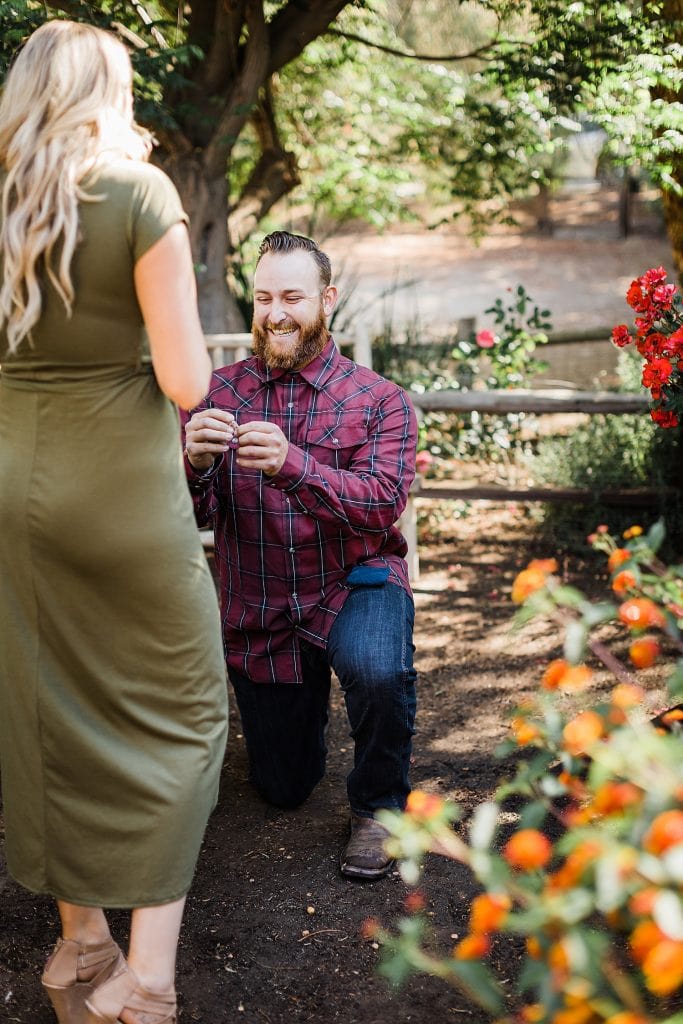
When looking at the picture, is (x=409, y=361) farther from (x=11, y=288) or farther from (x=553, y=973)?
(x=553, y=973)

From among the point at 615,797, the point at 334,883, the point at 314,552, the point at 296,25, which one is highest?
the point at 296,25

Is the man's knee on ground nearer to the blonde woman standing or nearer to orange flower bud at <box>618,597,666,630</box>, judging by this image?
the blonde woman standing

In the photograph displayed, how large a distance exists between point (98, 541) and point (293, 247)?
1287 mm

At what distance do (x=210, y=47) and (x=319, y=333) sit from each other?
2.52m

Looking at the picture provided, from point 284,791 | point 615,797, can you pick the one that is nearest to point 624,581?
point 615,797

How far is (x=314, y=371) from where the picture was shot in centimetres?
296

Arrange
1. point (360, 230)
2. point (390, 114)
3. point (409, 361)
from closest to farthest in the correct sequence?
point (409, 361) < point (390, 114) < point (360, 230)

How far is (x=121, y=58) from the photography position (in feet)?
5.81

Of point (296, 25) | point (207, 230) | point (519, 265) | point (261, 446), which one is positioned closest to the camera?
point (261, 446)

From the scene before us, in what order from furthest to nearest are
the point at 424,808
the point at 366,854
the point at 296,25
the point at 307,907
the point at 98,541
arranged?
the point at 296,25
the point at 366,854
the point at 307,907
the point at 98,541
the point at 424,808

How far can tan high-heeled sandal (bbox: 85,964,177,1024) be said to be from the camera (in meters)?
1.96

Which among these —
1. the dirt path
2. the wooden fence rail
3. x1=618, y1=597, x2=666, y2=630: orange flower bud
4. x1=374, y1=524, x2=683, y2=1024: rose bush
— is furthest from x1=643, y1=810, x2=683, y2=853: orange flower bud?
the dirt path

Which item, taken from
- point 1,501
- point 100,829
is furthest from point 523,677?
point 1,501

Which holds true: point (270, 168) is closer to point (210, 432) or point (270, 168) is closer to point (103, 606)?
point (210, 432)
